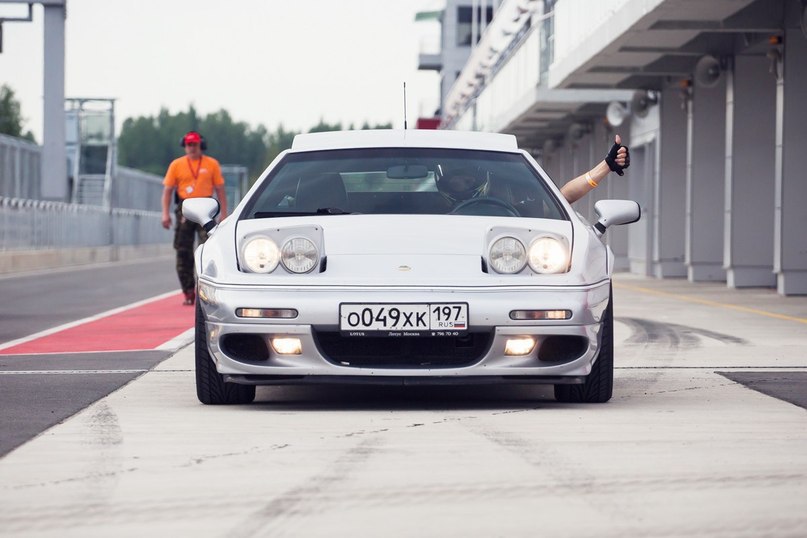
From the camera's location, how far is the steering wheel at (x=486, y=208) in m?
7.20

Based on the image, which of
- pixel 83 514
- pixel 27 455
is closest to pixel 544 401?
pixel 27 455

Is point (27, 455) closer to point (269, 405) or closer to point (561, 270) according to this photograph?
point (269, 405)

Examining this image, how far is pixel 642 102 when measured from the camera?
93.9 feet

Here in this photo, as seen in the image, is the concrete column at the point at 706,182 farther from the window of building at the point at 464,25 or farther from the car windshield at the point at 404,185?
the window of building at the point at 464,25

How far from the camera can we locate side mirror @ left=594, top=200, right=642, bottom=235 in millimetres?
7398

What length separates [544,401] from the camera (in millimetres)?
7148

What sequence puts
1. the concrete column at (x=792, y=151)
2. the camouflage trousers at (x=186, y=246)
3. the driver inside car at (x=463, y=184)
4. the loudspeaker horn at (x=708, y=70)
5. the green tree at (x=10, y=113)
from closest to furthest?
the driver inside car at (x=463, y=184), the camouflage trousers at (x=186, y=246), the concrete column at (x=792, y=151), the loudspeaker horn at (x=708, y=70), the green tree at (x=10, y=113)

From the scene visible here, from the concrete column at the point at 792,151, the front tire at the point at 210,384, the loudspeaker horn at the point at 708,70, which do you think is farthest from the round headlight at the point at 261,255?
the loudspeaker horn at the point at 708,70

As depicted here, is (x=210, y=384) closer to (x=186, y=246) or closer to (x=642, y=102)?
(x=186, y=246)

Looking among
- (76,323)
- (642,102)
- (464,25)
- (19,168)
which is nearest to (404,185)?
(76,323)

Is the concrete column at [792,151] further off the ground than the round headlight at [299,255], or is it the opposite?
the concrete column at [792,151]

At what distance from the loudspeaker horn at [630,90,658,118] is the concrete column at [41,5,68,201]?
35.4ft

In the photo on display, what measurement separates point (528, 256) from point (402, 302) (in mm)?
601

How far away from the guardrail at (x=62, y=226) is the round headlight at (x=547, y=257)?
24.4m
